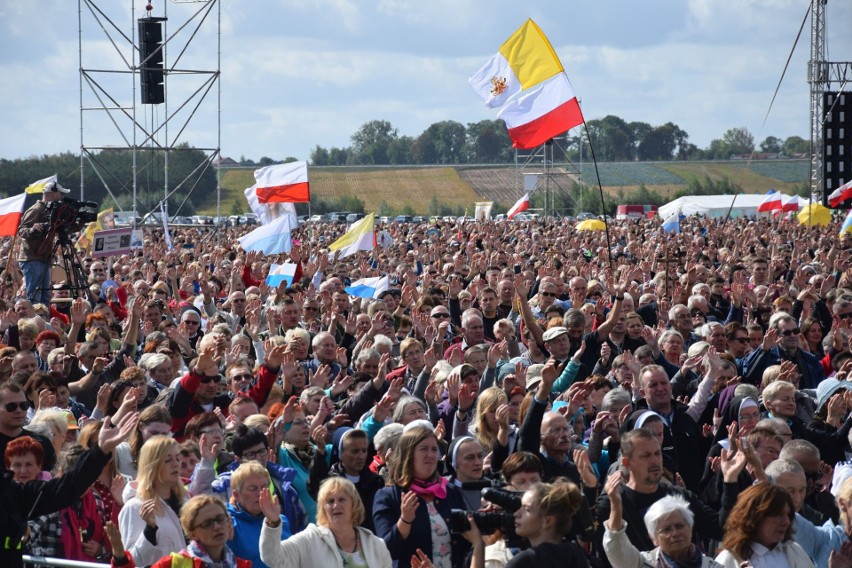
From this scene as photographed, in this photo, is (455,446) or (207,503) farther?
(455,446)

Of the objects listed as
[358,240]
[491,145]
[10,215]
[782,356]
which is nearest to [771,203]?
[358,240]

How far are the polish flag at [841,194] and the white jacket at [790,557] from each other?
94.3 ft

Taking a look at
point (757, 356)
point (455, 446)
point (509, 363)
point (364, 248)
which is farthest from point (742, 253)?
point (455, 446)

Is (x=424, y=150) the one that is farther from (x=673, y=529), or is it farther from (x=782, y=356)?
(x=673, y=529)

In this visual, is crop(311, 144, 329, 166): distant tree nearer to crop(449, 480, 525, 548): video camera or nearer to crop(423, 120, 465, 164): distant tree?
crop(423, 120, 465, 164): distant tree

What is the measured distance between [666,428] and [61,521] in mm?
3476

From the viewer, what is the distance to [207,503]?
5.42 m

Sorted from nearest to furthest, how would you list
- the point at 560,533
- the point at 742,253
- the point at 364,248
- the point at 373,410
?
1. the point at 560,533
2. the point at 373,410
3. the point at 364,248
4. the point at 742,253

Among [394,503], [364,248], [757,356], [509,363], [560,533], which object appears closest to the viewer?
[560,533]

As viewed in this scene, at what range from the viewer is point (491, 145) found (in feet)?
511

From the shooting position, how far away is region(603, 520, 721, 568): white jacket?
17.9 feet

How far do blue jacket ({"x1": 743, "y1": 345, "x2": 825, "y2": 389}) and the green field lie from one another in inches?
3665

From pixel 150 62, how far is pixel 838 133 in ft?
60.4

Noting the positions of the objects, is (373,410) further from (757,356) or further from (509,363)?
(757,356)
